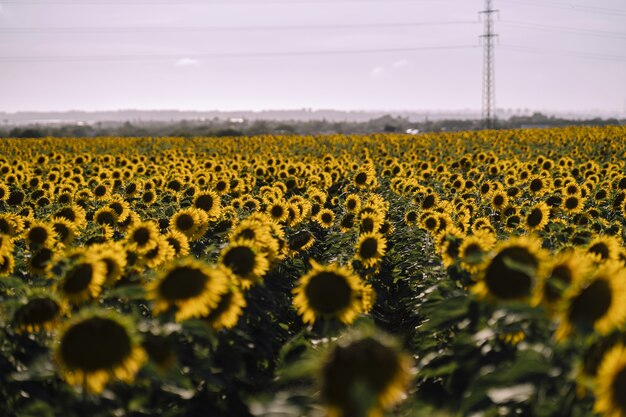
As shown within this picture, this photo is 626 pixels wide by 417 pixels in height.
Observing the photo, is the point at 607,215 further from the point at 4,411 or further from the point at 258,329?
the point at 4,411

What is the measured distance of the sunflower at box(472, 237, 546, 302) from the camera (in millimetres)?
3402

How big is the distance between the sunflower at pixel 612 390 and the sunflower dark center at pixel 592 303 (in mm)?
340

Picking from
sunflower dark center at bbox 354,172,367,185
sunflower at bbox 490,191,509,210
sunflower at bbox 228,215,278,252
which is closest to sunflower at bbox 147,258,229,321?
sunflower at bbox 228,215,278,252

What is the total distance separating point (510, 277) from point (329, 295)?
1.14 meters

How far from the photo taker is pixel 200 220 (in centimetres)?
751

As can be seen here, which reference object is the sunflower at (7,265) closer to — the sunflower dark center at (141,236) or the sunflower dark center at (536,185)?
the sunflower dark center at (141,236)

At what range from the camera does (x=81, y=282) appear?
422 centimetres

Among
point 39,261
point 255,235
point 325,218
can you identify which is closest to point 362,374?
point 255,235

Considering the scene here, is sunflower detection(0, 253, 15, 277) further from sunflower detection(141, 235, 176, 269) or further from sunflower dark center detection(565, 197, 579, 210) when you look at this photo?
sunflower dark center detection(565, 197, 579, 210)

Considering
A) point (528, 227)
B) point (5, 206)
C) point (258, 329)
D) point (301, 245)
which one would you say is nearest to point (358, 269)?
point (301, 245)

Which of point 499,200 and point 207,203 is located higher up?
point 207,203

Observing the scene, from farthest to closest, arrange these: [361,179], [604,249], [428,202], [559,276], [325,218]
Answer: [361,179] → [428,202] → [325,218] → [604,249] → [559,276]

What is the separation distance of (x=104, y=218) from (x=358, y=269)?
11.9 ft

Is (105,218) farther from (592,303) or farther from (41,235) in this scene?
(592,303)
